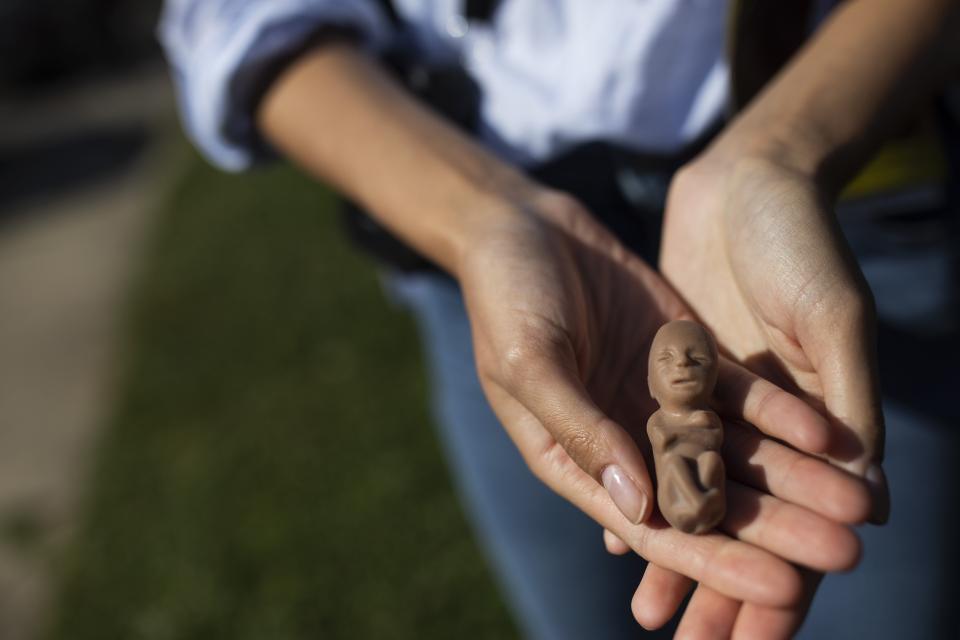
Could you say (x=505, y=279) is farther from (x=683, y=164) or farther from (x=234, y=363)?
(x=234, y=363)

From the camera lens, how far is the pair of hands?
1427mm

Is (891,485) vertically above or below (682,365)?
below

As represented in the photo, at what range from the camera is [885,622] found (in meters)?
2.14

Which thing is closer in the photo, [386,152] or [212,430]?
[386,152]

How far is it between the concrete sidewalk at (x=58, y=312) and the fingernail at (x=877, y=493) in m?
3.26

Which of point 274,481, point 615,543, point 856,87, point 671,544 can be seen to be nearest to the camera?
point 671,544

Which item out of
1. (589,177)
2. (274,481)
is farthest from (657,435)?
(274,481)

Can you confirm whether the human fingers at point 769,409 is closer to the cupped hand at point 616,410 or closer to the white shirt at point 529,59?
the cupped hand at point 616,410

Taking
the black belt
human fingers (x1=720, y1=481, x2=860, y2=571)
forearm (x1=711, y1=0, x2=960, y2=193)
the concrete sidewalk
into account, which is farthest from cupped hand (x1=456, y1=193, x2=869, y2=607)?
the concrete sidewalk

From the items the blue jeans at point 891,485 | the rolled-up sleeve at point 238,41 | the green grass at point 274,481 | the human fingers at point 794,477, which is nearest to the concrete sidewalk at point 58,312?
the green grass at point 274,481

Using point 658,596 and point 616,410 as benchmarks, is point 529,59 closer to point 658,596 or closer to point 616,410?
point 616,410

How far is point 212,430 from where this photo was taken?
14.7 ft

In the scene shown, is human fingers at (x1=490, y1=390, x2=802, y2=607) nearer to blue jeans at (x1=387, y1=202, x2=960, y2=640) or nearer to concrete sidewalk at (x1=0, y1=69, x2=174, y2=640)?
blue jeans at (x1=387, y1=202, x2=960, y2=640)

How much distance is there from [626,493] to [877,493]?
355mm
